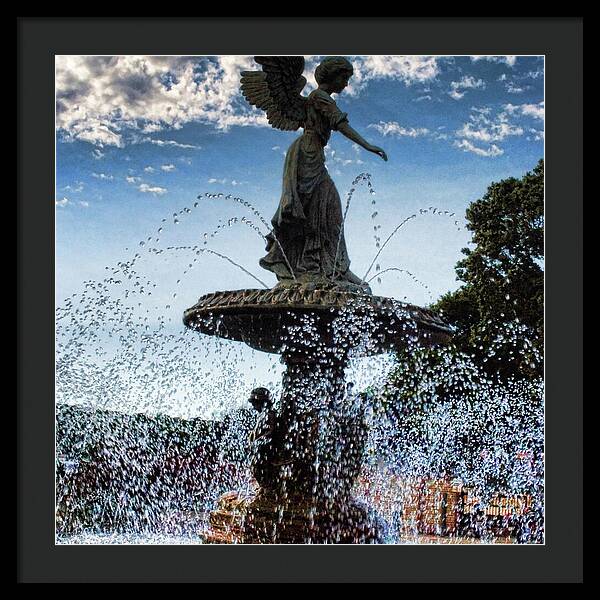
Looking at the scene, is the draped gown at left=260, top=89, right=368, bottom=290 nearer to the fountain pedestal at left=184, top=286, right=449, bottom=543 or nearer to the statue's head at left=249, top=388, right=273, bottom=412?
the fountain pedestal at left=184, top=286, right=449, bottom=543

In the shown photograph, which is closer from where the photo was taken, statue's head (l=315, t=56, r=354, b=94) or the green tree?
statue's head (l=315, t=56, r=354, b=94)

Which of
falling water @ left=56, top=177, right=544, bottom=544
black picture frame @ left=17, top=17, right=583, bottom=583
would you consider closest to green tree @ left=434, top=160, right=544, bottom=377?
falling water @ left=56, top=177, right=544, bottom=544

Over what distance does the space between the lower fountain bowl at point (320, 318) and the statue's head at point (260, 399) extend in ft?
1.12

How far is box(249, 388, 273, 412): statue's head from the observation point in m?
6.73

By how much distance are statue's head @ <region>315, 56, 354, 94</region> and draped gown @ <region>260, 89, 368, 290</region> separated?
0.37 ft

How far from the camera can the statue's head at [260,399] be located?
22.1ft

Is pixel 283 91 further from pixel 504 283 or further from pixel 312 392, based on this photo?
pixel 504 283

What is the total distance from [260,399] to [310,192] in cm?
175

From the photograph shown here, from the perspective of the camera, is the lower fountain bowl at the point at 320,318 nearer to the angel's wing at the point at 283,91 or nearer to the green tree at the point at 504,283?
the angel's wing at the point at 283,91

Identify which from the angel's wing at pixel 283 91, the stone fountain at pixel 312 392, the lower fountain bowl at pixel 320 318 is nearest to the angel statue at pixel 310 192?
the angel's wing at pixel 283 91

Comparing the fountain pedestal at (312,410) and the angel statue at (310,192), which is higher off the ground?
the angel statue at (310,192)

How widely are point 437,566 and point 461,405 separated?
29.1ft

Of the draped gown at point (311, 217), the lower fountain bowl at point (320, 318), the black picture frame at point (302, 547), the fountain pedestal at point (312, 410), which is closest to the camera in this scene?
the black picture frame at point (302, 547)
